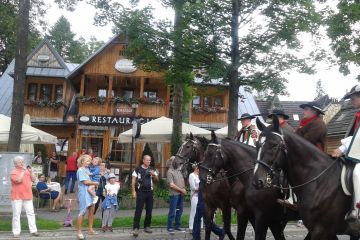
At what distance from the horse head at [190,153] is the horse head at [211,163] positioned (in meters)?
1.25

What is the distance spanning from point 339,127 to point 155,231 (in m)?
26.8

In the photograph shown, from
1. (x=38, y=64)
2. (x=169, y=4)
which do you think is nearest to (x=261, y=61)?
(x=169, y=4)

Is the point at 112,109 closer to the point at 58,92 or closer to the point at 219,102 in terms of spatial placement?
the point at 58,92

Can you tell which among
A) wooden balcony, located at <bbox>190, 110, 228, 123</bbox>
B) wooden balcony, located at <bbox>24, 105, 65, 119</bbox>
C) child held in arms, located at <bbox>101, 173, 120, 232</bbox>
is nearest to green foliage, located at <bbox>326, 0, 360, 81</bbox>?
child held in arms, located at <bbox>101, 173, 120, 232</bbox>

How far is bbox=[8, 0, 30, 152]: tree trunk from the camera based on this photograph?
17.6 metres

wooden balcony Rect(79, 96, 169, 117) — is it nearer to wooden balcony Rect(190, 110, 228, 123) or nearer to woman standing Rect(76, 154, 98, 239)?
wooden balcony Rect(190, 110, 228, 123)

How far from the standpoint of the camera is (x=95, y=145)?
32.9 m

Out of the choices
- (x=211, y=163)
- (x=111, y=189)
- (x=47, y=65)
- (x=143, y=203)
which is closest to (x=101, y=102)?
(x=47, y=65)

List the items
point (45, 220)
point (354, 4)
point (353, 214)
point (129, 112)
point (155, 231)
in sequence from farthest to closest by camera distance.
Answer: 1. point (129, 112)
2. point (354, 4)
3. point (45, 220)
4. point (155, 231)
5. point (353, 214)

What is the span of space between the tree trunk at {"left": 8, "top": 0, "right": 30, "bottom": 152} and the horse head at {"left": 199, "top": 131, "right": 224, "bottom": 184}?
983 centimetres

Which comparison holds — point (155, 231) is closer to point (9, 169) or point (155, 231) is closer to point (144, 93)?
point (9, 169)

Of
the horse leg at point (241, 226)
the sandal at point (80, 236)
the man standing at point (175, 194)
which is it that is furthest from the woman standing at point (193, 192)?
the horse leg at point (241, 226)

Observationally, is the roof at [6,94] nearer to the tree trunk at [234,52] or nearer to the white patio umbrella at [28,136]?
the white patio umbrella at [28,136]

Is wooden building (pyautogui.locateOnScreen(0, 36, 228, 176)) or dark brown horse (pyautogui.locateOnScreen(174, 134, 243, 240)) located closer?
dark brown horse (pyautogui.locateOnScreen(174, 134, 243, 240))
